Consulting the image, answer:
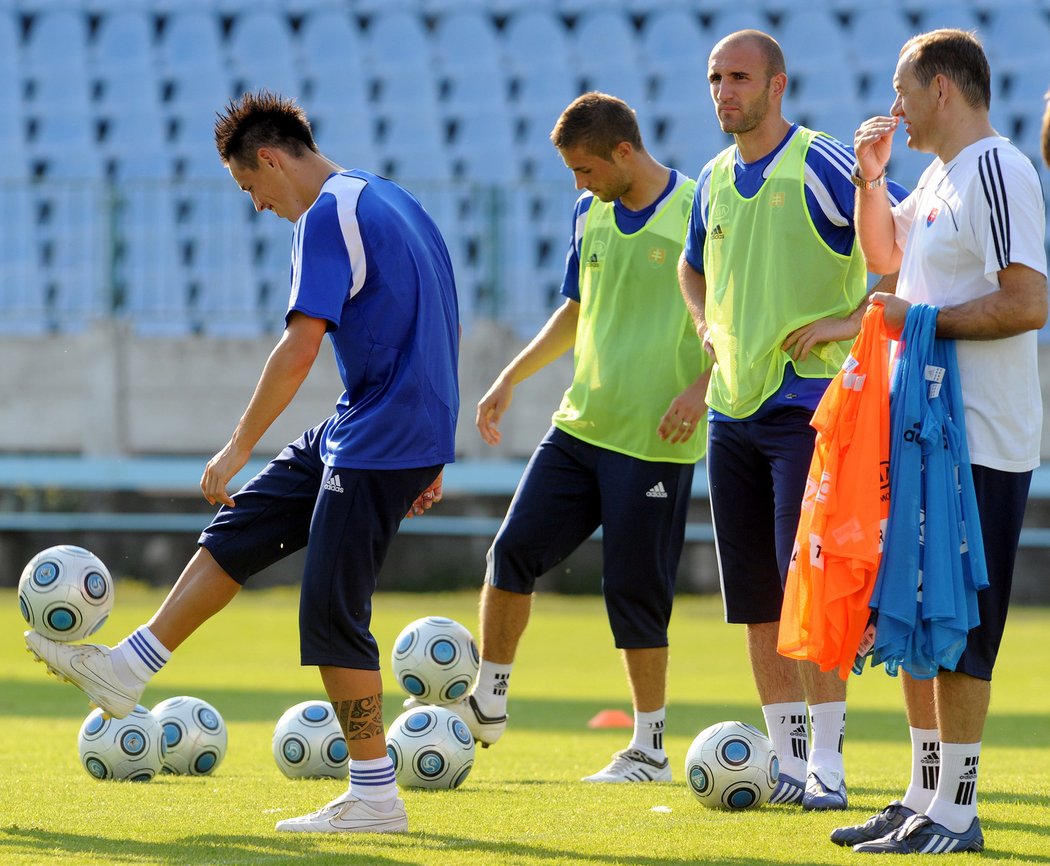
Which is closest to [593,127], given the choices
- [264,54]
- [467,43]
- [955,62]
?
[955,62]

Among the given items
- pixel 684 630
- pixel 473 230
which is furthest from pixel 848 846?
pixel 473 230

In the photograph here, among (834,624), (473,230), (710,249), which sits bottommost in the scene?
(834,624)

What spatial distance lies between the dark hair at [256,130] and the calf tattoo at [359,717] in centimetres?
158

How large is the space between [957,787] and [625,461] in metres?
2.13

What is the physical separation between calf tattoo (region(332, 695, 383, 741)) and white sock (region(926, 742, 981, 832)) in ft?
5.13

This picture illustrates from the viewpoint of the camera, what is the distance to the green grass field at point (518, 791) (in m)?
4.02

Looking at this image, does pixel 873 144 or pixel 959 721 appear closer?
pixel 959 721

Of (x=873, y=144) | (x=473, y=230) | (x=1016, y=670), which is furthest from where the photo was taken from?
(x=473, y=230)

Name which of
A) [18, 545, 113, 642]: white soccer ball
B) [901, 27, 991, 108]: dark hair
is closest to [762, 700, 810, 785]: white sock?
[901, 27, 991, 108]: dark hair

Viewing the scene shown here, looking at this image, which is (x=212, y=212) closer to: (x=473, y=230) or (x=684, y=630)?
(x=473, y=230)

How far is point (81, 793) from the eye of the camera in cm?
499

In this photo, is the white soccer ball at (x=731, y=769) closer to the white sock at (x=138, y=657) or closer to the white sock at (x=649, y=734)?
the white sock at (x=649, y=734)

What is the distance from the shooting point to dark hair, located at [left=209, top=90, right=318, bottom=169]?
14.4 ft

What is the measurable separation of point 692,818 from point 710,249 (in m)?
1.88
